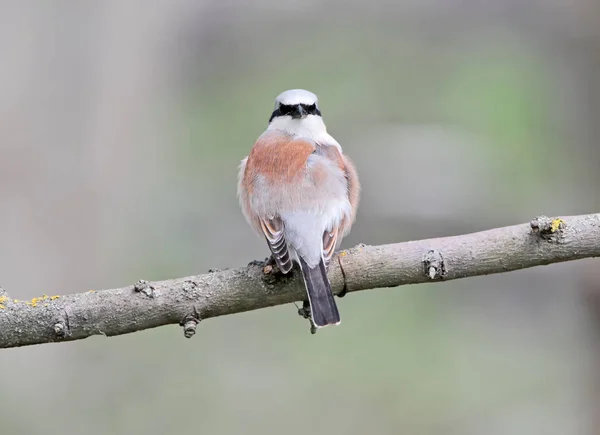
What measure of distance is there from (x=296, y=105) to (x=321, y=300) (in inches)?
42.3

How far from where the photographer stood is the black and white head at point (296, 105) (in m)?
3.07

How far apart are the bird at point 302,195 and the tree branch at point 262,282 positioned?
85 millimetres

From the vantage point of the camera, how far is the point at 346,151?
524cm

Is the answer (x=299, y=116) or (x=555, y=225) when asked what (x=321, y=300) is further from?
(x=299, y=116)

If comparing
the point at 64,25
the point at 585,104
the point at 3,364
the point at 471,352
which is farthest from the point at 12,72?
the point at 585,104

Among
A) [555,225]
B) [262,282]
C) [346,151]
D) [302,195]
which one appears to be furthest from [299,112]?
[346,151]

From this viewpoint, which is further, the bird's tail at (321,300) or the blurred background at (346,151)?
the blurred background at (346,151)

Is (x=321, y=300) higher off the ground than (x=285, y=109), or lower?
lower

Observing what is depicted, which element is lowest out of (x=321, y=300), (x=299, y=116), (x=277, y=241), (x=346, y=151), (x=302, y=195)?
(x=321, y=300)

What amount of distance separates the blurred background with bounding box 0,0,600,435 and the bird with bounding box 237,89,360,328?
6.67 ft

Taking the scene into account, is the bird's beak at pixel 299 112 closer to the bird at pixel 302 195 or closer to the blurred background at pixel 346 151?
the bird at pixel 302 195

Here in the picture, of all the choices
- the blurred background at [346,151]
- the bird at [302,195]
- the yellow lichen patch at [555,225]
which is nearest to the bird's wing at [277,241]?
the bird at [302,195]

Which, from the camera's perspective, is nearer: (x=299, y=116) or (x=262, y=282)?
(x=262, y=282)

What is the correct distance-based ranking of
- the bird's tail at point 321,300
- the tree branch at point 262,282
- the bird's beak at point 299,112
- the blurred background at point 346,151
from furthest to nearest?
the blurred background at point 346,151, the bird's beak at point 299,112, the bird's tail at point 321,300, the tree branch at point 262,282
